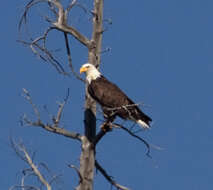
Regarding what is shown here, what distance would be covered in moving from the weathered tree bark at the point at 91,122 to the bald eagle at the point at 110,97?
0.28 m

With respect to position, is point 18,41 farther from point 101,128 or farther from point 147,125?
point 147,125

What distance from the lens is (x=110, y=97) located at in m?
9.31

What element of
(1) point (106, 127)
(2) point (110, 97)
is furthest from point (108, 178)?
(2) point (110, 97)

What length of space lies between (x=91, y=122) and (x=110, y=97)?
1.00 m

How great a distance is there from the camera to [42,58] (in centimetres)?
820

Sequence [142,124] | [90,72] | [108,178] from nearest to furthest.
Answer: [108,178] < [142,124] < [90,72]

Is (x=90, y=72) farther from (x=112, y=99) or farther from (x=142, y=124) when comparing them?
(x=142, y=124)

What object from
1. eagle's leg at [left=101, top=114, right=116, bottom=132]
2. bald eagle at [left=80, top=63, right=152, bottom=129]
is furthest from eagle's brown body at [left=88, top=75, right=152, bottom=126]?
eagle's leg at [left=101, top=114, right=116, bottom=132]

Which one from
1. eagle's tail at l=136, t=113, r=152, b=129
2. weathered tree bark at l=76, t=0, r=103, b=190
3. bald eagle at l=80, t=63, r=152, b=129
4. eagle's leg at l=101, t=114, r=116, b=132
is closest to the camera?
weathered tree bark at l=76, t=0, r=103, b=190

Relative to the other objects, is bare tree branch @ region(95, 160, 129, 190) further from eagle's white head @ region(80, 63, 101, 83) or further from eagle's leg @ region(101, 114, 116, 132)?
eagle's white head @ region(80, 63, 101, 83)

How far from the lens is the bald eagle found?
8.97 metres

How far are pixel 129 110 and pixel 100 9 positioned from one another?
1.51 meters

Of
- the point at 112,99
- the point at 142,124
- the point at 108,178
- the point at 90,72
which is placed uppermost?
the point at 90,72

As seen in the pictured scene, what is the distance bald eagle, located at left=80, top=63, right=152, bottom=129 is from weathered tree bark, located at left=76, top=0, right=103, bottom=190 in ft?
0.91
